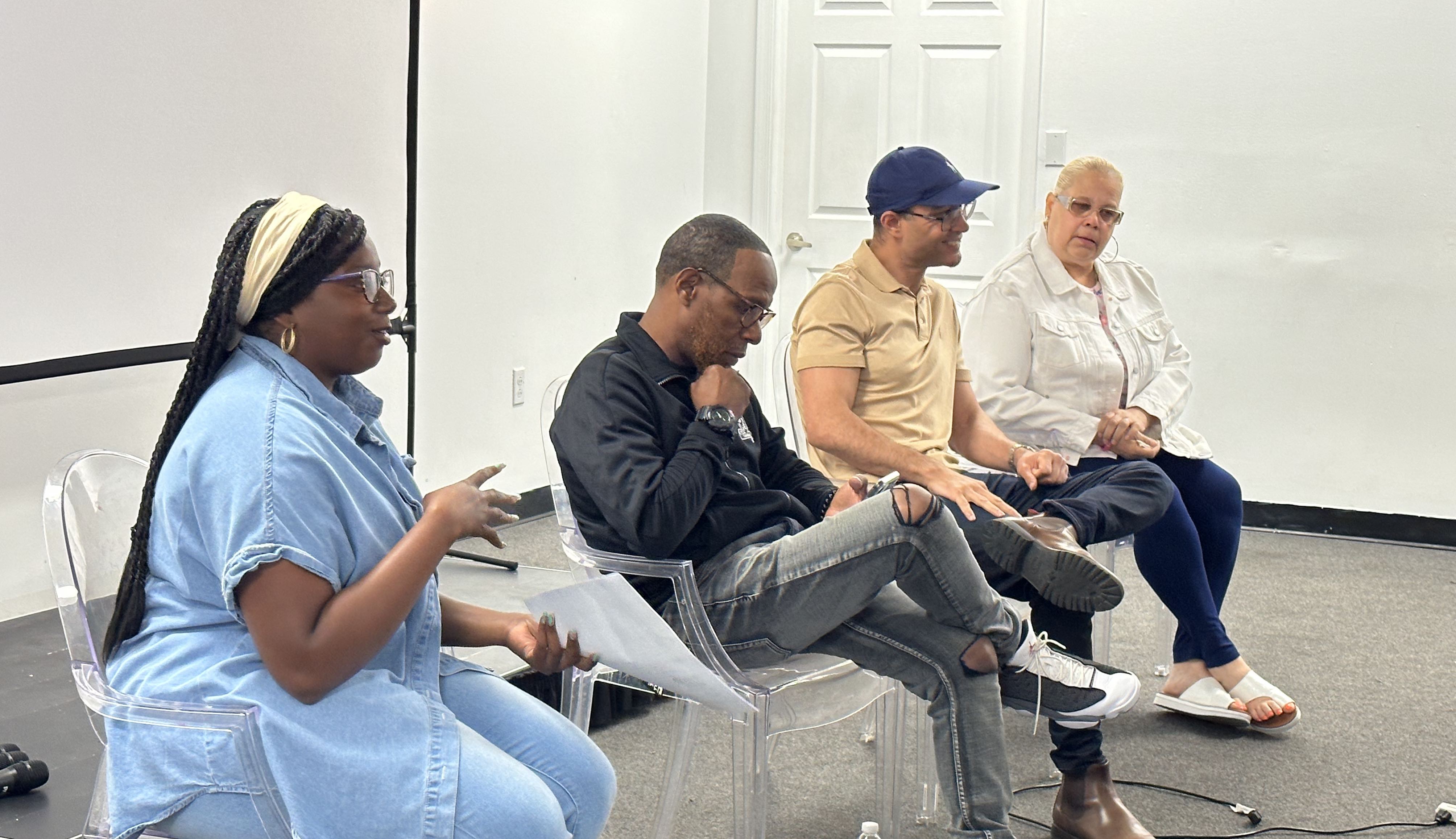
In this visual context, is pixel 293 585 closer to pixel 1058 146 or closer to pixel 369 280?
pixel 369 280

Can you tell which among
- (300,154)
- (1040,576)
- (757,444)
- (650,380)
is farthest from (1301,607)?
(300,154)

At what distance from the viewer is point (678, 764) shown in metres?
2.16

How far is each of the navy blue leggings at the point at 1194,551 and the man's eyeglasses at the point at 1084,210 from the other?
1.75 ft

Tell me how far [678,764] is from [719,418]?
553 millimetres

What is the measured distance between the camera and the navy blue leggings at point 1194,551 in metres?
2.94

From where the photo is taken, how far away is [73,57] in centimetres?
267

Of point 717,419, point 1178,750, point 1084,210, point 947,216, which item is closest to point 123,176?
point 717,419

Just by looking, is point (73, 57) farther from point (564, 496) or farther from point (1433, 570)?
point (1433, 570)

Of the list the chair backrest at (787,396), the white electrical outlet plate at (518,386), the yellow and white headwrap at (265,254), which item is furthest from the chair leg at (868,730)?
the white electrical outlet plate at (518,386)

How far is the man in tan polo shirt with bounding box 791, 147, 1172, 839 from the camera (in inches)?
94.0

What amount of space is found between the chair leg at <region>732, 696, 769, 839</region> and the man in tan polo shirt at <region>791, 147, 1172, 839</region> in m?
0.54

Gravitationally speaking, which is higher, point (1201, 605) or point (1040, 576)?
point (1040, 576)

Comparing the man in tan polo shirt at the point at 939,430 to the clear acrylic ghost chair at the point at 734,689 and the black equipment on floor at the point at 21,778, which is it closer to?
the clear acrylic ghost chair at the point at 734,689

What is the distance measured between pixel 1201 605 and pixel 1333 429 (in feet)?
7.22
